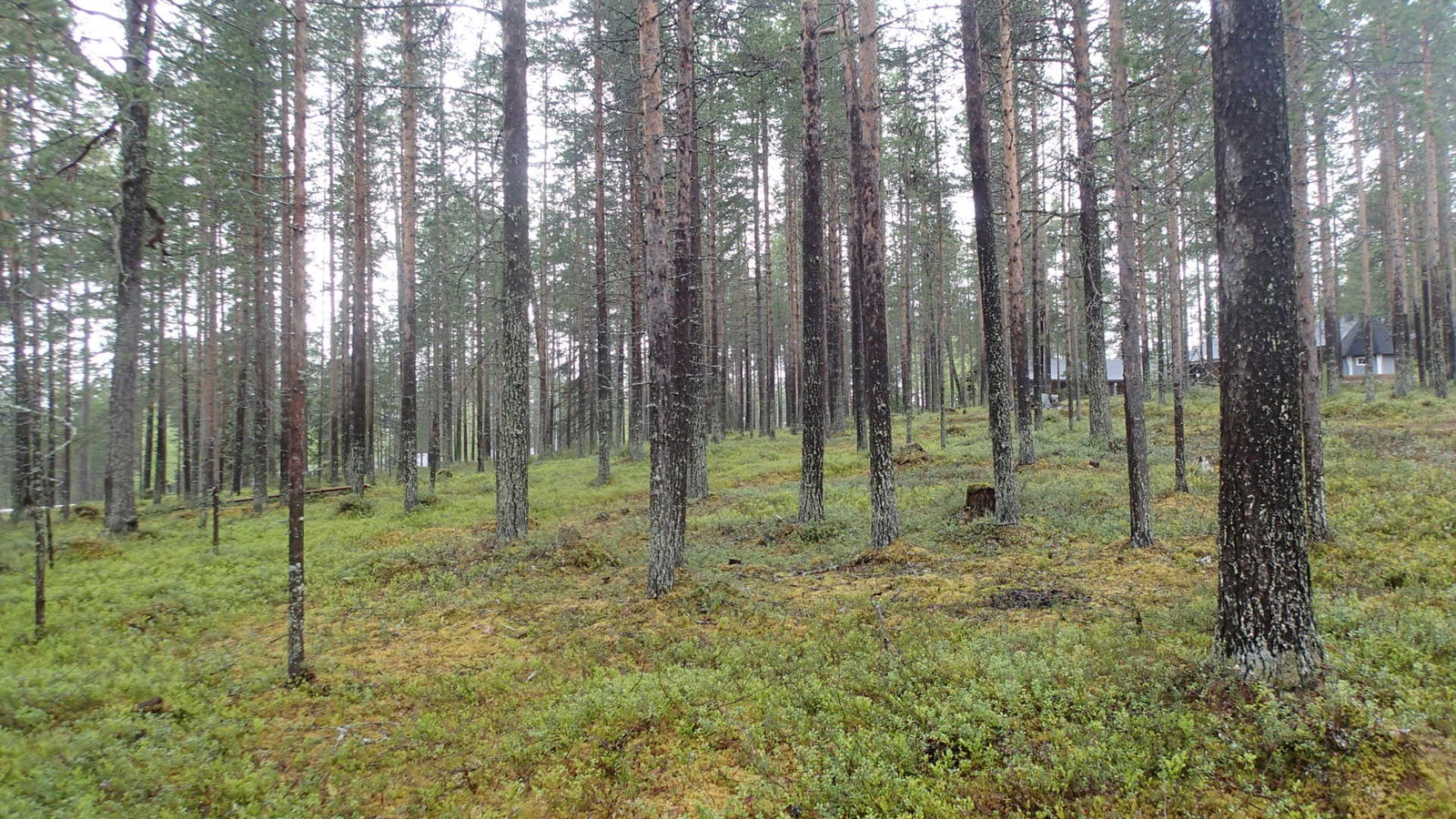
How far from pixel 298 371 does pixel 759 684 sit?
Answer: 5225mm

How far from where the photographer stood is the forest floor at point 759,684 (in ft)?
12.7

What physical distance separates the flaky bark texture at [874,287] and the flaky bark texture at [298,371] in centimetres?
752

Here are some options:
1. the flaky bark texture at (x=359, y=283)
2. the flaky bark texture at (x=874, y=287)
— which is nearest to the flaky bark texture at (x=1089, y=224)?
the flaky bark texture at (x=874, y=287)

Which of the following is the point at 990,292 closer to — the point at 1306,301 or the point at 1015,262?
the point at 1306,301

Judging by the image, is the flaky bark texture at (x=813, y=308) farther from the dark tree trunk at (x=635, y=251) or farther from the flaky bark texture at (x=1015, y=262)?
the flaky bark texture at (x=1015, y=262)

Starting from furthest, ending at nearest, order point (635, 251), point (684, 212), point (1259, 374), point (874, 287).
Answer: point (635, 251), point (874, 287), point (684, 212), point (1259, 374)

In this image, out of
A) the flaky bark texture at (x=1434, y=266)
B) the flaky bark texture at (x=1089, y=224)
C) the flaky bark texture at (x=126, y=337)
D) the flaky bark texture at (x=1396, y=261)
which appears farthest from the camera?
the flaky bark texture at (x=1434, y=266)

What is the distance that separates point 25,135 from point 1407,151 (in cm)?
4004

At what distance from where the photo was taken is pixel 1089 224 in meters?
15.4

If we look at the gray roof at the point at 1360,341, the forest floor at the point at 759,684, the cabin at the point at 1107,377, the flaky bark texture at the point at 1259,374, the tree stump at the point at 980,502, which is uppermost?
the gray roof at the point at 1360,341

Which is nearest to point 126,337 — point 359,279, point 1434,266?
point 359,279

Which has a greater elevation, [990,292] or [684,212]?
[684,212]

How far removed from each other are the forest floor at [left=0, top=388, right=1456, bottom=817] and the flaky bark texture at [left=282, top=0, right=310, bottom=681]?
1.95 feet

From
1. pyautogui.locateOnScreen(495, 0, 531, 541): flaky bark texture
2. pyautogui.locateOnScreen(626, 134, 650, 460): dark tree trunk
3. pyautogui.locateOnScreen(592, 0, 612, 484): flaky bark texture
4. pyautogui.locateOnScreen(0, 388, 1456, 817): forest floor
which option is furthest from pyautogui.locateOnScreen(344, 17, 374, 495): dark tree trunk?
pyautogui.locateOnScreen(0, 388, 1456, 817): forest floor
